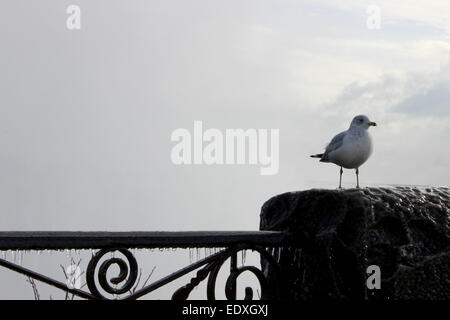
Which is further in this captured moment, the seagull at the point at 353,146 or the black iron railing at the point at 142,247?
the seagull at the point at 353,146

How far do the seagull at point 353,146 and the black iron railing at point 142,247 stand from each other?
2955mm

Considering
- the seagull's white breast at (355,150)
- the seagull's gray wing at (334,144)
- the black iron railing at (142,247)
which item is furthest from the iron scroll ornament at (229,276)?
the seagull's gray wing at (334,144)

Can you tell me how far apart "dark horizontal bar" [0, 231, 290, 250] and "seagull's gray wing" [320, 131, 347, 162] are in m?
3.37

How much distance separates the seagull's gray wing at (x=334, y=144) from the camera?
7719mm

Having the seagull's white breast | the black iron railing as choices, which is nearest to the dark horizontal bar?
the black iron railing

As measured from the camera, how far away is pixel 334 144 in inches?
310

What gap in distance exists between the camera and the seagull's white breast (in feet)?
24.2

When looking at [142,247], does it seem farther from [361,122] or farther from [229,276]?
[361,122]

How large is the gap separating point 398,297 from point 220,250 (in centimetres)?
116

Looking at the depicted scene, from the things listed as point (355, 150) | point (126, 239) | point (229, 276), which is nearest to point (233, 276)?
point (229, 276)

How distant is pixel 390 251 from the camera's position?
4.61m

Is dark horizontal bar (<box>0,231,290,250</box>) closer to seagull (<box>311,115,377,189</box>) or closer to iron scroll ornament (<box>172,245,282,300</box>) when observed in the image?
iron scroll ornament (<box>172,245,282,300</box>)

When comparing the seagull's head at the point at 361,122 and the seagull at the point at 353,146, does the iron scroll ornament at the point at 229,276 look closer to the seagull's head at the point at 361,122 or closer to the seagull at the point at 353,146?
the seagull at the point at 353,146

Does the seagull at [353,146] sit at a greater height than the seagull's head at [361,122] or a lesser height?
lesser
